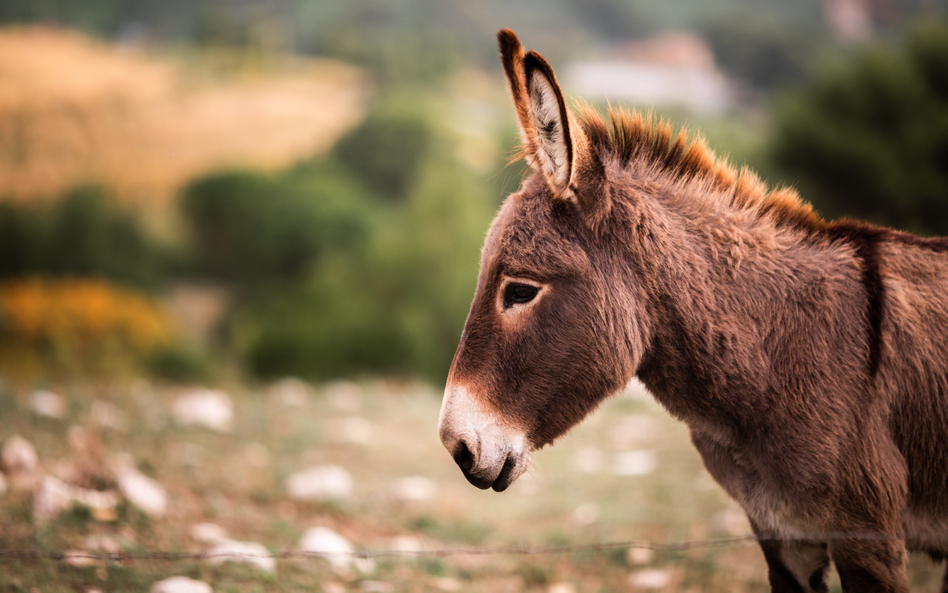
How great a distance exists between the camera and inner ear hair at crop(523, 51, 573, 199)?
1.91 m

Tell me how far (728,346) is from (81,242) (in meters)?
13.9

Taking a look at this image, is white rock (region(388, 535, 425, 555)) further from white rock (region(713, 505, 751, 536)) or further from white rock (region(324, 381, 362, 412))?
white rock (region(324, 381, 362, 412))

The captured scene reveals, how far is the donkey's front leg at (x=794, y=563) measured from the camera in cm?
215

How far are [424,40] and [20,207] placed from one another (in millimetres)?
10342

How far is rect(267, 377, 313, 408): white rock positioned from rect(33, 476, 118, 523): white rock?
3342mm

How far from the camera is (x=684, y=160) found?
2260 mm

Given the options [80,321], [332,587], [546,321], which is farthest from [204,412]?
[80,321]

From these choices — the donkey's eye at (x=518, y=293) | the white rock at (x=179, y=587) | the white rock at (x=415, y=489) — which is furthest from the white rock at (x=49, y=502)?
the donkey's eye at (x=518, y=293)

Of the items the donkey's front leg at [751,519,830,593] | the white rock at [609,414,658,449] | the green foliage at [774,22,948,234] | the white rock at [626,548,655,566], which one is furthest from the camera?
the green foliage at [774,22,948,234]

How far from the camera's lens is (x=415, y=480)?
5098 millimetres

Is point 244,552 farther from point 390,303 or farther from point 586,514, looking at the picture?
point 390,303

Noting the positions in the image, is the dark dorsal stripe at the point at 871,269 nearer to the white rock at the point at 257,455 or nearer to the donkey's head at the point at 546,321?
the donkey's head at the point at 546,321

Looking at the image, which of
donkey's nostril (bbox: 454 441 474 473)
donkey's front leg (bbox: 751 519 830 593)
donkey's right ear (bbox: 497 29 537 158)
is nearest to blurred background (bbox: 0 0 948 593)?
donkey's front leg (bbox: 751 519 830 593)

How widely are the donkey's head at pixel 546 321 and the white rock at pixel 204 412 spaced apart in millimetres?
4377
